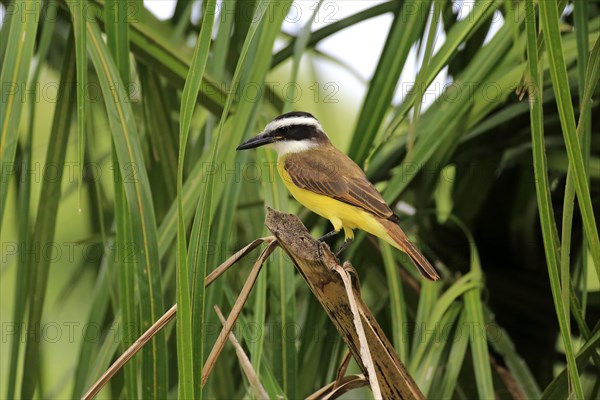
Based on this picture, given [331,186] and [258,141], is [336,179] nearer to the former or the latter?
[331,186]

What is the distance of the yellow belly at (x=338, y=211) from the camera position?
5.32 ft

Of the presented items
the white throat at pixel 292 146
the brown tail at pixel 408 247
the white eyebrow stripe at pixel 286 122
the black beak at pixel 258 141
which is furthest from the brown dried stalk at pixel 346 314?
the white throat at pixel 292 146

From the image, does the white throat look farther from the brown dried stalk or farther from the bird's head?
the brown dried stalk

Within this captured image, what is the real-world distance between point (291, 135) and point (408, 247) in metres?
0.46

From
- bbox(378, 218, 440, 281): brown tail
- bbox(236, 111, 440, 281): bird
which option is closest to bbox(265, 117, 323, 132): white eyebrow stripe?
bbox(236, 111, 440, 281): bird

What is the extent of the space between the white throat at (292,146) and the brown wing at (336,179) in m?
0.03

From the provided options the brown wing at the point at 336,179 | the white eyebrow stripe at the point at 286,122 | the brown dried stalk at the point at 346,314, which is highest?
the white eyebrow stripe at the point at 286,122

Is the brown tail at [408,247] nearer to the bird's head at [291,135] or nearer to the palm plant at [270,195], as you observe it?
the palm plant at [270,195]

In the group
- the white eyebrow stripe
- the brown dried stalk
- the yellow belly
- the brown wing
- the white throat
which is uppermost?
the white eyebrow stripe

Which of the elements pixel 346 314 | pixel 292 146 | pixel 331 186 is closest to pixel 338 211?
pixel 331 186

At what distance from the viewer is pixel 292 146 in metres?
1.92

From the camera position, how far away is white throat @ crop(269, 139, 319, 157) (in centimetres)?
187

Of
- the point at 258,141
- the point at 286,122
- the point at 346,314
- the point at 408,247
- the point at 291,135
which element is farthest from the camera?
the point at 291,135

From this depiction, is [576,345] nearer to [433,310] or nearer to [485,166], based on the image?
[485,166]
